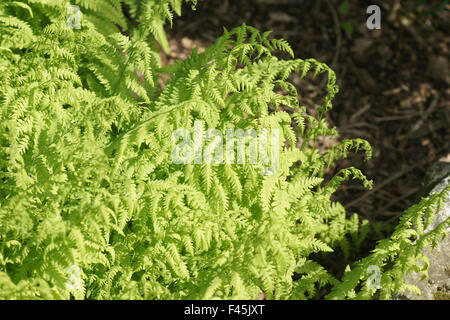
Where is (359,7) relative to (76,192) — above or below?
above

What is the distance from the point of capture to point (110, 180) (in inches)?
88.0

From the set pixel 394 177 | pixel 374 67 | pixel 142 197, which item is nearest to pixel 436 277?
pixel 394 177

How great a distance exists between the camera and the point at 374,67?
471 centimetres

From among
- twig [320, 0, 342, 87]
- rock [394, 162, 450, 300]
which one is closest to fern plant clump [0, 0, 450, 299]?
rock [394, 162, 450, 300]

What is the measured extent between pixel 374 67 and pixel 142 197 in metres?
3.22

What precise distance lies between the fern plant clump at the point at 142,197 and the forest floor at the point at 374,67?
1357mm

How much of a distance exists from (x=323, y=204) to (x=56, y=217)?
5.00 feet

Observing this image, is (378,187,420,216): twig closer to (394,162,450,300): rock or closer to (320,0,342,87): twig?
(394,162,450,300): rock

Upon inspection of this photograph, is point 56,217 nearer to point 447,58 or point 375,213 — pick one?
point 375,213

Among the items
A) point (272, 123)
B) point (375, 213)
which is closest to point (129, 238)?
point (272, 123)

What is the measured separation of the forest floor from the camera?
162 inches

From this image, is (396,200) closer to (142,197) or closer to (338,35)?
(338,35)
